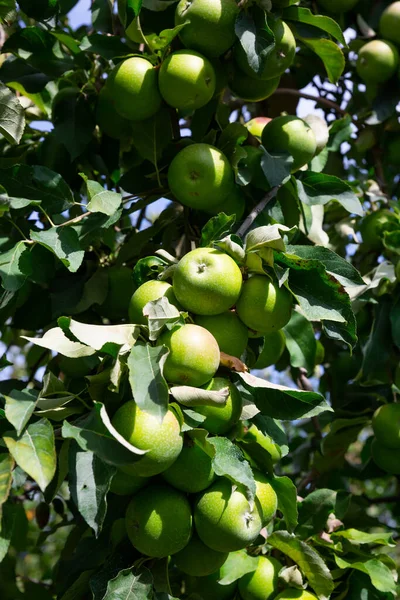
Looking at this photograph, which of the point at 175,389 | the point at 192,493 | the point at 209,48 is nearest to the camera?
the point at 175,389

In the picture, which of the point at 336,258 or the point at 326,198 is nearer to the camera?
the point at 336,258

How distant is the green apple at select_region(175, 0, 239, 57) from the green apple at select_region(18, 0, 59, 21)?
11.7 inches

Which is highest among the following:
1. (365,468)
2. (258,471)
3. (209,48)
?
(209,48)

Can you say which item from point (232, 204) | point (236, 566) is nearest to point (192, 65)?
point (232, 204)

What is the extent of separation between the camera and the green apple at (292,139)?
5.18ft

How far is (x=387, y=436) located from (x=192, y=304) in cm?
82

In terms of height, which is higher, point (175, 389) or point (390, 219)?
point (175, 389)

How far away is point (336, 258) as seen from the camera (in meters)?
1.26

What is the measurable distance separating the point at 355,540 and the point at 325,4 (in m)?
1.53

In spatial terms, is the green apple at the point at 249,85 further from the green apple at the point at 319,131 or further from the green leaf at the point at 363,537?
the green leaf at the point at 363,537

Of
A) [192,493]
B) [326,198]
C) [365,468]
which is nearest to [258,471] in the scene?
[192,493]

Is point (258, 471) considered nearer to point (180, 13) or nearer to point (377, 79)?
point (180, 13)

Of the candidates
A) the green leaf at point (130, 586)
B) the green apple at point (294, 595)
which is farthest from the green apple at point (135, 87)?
the green apple at point (294, 595)

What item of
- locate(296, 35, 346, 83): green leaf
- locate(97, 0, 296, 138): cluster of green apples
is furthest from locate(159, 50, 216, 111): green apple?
locate(296, 35, 346, 83): green leaf
